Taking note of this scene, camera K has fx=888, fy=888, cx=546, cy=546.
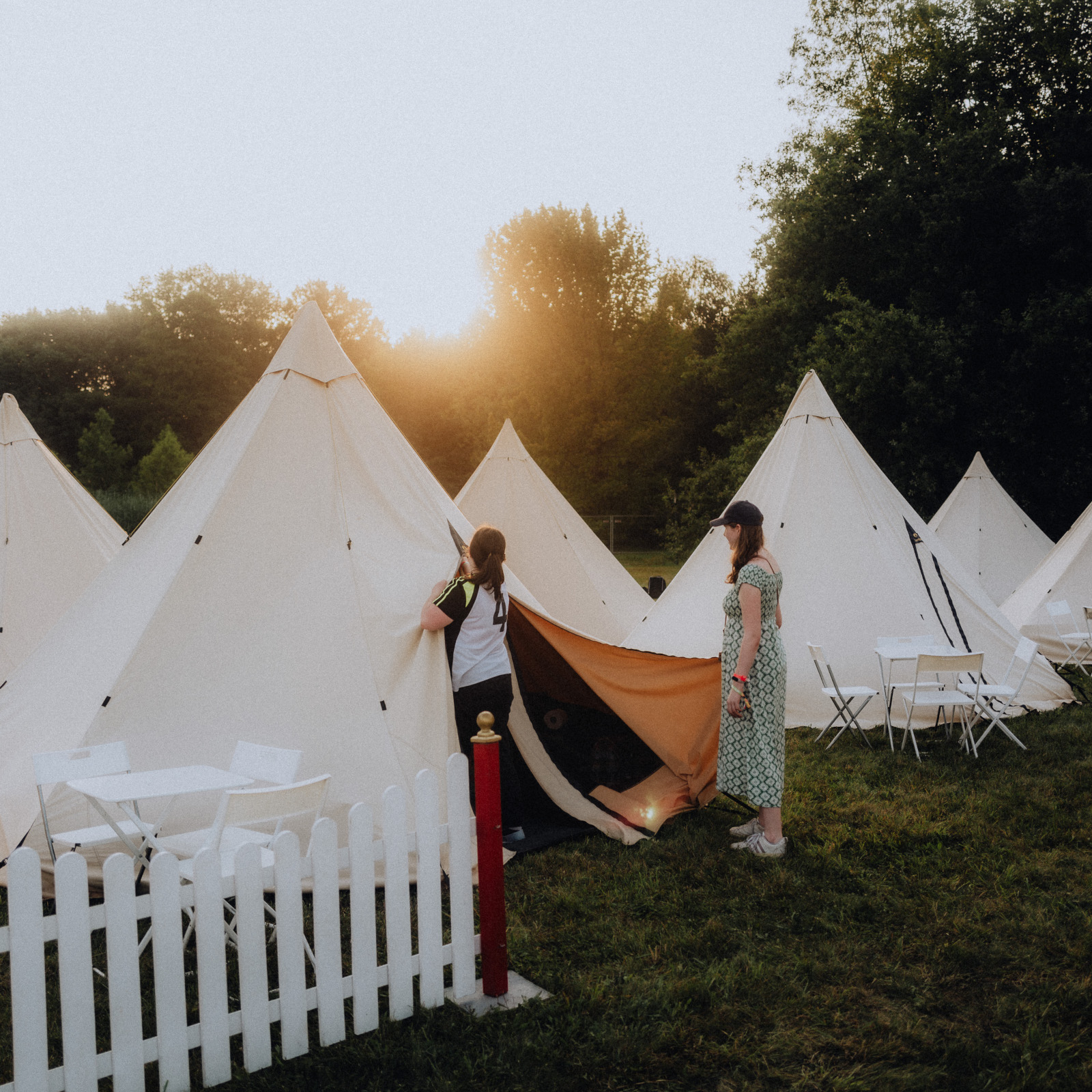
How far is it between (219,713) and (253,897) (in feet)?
6.84

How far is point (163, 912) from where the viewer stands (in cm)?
249

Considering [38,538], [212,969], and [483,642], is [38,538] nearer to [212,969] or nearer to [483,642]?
[483,642]

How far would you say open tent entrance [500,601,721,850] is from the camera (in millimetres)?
5270

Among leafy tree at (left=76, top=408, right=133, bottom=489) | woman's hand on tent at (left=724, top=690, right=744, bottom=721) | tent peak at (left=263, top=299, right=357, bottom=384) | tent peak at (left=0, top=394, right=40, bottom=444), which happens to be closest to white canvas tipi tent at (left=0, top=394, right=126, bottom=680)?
tent peak at (left=0, top=394, right=40, bottom=444)

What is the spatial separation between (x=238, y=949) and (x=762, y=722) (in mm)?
2866

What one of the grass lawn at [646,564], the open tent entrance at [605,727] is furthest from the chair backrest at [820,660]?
the grass lawn at [646,564]

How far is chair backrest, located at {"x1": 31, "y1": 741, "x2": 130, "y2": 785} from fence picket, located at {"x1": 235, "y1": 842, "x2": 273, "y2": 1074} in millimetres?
1498

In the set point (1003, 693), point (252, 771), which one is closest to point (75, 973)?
point (252, 771)

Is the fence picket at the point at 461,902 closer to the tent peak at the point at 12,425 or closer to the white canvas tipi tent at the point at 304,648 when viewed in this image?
the white canvas tipi tent at the point at 304,648

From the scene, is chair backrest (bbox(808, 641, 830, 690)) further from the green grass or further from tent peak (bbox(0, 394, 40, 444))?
tent peak (bbox(0, 394, 40, 444))

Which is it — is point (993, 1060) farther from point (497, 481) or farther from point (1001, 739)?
point (497, 481)

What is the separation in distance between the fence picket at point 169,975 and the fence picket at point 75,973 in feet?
0.57

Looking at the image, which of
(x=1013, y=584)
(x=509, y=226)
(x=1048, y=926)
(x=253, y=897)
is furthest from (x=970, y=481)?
(x=509, y=226)

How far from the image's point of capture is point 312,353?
5.50 m
